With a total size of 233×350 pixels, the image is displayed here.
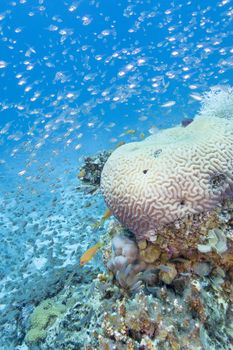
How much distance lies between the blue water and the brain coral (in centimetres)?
319

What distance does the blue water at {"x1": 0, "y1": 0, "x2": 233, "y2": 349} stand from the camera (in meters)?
10.2

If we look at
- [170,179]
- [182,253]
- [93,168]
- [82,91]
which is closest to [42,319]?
[182,253]

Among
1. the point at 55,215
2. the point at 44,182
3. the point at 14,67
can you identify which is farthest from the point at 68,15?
the point at 55,215

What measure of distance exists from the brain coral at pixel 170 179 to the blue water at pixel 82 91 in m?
3.19

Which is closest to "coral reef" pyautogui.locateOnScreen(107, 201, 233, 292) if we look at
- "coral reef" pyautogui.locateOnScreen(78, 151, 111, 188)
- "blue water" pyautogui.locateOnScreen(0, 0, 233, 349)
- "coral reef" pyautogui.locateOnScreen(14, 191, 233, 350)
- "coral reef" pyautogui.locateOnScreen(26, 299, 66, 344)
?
"coral reef" pyautogui.locateOnScreen(14, 191, 233, 350)

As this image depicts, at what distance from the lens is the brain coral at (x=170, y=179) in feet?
11.1

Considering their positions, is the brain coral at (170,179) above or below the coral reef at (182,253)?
above

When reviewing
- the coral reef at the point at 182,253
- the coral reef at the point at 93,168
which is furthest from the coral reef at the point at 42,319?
the coral reef at the point at 93,168

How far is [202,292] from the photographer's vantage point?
3.20 metres

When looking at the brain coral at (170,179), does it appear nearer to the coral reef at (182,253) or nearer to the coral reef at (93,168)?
the coral reef at (182,253)

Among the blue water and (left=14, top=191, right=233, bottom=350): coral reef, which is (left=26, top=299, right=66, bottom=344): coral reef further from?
(left=14, top=191, right=233, bottom=350): coral reef

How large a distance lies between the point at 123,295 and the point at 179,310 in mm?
778

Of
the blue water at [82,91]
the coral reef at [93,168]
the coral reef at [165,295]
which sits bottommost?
the blue water at [82,91]

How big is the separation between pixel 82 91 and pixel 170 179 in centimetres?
5272
